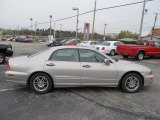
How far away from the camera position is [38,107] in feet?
18.2

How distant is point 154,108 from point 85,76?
81.3 inches

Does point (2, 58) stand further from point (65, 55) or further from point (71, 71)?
point (71, 71)

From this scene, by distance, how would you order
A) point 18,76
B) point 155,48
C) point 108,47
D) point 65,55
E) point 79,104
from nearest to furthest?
point 79,104, point 18,76, point 65,55, point 155,48, point 108,47

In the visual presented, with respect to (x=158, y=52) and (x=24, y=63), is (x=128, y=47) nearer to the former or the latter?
(x=158, y=52)

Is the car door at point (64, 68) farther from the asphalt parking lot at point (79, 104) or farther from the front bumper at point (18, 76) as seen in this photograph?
the front bumper at point (18, 76)

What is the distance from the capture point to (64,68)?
6672mm

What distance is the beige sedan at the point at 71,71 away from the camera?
665 cm

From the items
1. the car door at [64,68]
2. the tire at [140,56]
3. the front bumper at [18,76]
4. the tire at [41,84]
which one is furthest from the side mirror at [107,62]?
the tire at [140,56]

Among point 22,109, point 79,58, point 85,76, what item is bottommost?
point 22,109

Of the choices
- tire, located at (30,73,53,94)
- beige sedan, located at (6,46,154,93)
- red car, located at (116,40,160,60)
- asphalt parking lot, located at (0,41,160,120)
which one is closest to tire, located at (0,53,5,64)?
asphalt parking lot, located at (0,41,160,120)

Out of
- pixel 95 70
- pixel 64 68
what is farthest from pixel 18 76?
pixel 95 70

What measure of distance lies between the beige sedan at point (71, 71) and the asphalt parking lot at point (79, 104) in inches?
11.4

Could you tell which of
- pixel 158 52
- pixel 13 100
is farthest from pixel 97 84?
pixel 158 52

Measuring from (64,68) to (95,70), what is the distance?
88 centimetres
